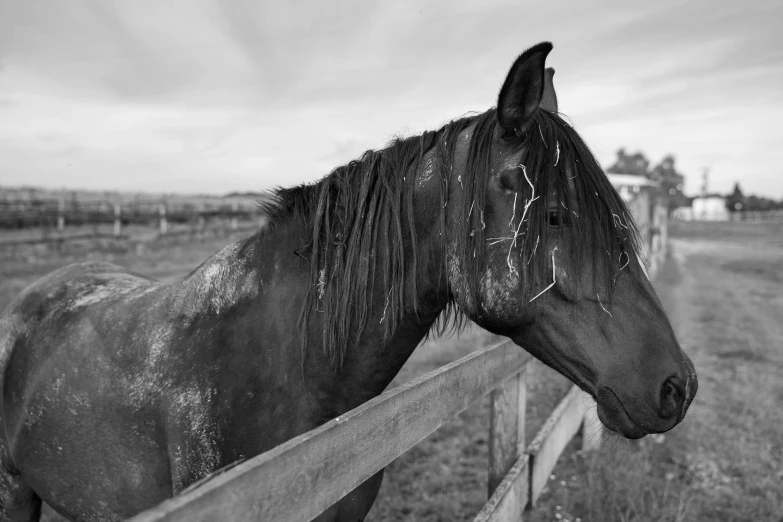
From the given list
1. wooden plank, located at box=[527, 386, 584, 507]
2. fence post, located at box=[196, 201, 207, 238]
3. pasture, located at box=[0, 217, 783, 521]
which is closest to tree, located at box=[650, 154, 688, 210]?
fence post, located at box=[196, 201, 207, 238]

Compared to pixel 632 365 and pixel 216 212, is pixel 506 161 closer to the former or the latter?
pixel 632 365

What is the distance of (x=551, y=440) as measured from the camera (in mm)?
3457

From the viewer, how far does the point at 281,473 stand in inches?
44.1

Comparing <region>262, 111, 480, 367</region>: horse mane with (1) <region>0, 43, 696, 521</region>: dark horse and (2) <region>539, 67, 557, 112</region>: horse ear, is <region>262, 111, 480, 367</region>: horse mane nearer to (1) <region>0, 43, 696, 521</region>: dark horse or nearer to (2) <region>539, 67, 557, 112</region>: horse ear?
(1) <region>0, 43, 696, 521</region>: dark horse

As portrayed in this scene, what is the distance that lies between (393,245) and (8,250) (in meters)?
16.2

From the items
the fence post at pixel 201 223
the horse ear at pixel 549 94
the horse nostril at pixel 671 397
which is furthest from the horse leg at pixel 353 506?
the fence post at pixel 201 223

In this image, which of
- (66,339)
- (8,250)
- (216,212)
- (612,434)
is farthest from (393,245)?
(216,212)

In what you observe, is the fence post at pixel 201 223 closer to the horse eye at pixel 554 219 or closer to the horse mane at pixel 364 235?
the horse mane at pixel 364 235

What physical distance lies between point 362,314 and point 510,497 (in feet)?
4.84

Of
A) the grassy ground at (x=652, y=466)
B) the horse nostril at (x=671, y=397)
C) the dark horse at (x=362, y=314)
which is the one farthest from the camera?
Result: the grassy ground at (x=652, y=466)

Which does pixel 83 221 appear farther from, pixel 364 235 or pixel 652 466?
pixel 364 235

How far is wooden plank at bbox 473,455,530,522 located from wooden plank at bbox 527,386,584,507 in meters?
0.09

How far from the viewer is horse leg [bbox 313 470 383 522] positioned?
6.42 ft

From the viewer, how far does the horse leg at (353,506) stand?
196 centimetres
